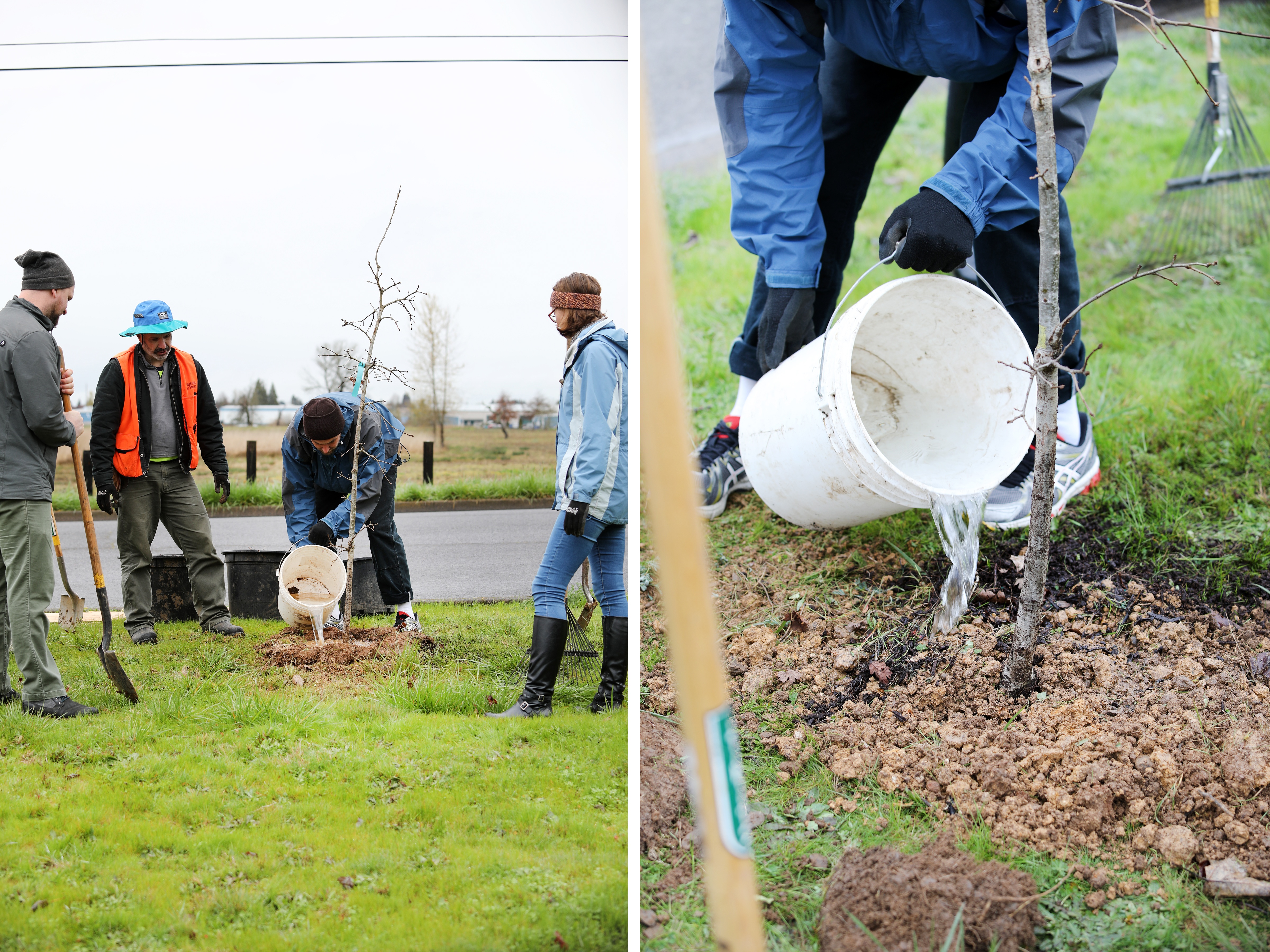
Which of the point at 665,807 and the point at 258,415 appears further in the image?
the point at 258,415

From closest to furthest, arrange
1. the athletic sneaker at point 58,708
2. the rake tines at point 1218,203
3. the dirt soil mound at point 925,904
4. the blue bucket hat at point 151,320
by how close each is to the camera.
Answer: the dirt soil mound at point 925,904 < the athletic sneaker at point 58,708 < the blue bucket hat at point 151,320 < the rake tines at point 1218,203

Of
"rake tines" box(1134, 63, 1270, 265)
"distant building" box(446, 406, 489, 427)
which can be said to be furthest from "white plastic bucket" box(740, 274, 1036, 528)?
"rake tines" box(1134, 63, 1270, 265)

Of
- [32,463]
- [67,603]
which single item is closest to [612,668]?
[67,603]

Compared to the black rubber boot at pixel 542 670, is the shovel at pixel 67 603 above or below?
above

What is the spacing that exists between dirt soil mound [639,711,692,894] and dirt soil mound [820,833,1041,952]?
0.33 metres

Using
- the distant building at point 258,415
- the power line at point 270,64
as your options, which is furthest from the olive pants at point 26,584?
the power line at point 270,64

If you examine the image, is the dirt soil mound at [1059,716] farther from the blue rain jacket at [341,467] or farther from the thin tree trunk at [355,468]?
the blue rain jacket at [341,467]

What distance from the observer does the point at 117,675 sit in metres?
2.17

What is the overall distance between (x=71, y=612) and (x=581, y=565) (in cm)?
150

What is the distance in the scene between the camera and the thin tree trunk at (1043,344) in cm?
168

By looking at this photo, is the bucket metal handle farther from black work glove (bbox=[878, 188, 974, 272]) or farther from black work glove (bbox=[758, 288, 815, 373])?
black work glove (bbox=[758, 288, 815, 373])

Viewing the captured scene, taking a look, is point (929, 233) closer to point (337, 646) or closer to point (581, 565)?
point (581, 565)

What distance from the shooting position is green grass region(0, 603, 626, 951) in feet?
5.56

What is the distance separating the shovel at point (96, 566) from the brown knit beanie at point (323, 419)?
63 cm
